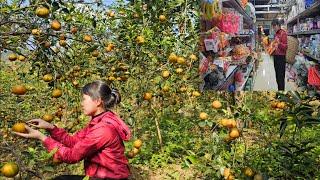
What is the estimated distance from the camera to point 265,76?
345 cm

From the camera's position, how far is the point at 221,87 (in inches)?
136

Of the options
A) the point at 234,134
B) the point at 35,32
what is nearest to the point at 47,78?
the point at 35,32

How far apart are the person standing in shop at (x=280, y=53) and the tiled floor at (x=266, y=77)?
0.03 m

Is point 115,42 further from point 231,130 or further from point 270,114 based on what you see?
point 270,114

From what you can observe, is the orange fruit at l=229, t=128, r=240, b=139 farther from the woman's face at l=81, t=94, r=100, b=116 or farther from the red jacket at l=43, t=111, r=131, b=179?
the woman's face at l=81, t=94, r=100, b=116

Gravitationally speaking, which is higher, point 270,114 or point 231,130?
Result: point 231,130

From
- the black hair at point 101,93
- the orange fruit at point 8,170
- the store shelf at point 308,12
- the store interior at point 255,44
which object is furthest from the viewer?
the store interior at point 255,44

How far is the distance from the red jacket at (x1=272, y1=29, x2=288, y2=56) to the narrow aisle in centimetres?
9

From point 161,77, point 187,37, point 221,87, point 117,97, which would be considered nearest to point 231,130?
point 117,97

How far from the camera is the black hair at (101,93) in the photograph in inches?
90.4

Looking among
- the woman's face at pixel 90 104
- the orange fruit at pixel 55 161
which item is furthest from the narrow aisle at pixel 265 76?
the orange fruit at pixel 55 161

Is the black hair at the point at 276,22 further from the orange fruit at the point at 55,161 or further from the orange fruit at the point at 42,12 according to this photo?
the orange fruit at the point at 55,161

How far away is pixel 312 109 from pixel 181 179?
1505 millimetres

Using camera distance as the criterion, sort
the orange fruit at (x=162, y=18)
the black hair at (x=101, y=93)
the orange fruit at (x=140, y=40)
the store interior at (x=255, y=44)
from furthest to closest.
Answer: the orange fruit at (x=162, y=18), the orange fruit at (x=140, y=40), the store interior at (x=255, y=44), the black hair at (x=101, y=93)
